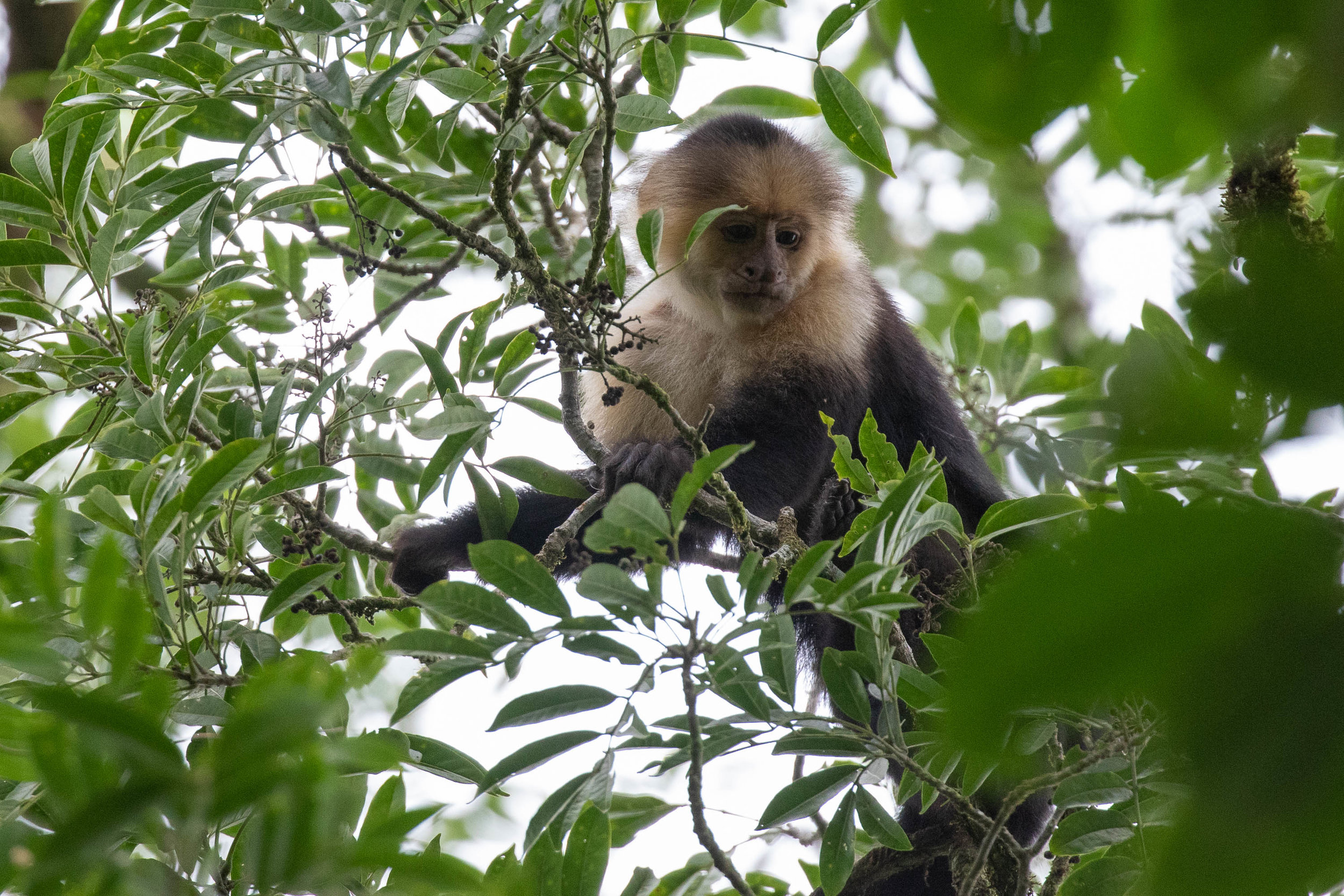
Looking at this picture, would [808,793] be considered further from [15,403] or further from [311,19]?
[15,403]

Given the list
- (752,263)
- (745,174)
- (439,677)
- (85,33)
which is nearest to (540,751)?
(439,677)

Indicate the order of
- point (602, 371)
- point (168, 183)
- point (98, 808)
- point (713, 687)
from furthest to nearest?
point (168, 183), point (602, 371), point (713, 687), point (98, 808)

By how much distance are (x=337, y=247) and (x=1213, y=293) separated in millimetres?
3003

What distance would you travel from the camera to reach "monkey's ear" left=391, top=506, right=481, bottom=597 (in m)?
2.94

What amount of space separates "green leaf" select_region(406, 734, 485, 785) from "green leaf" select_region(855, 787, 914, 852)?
2.30 ft

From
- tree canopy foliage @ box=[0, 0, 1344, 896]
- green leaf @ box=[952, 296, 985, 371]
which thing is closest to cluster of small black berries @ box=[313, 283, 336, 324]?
tree canopy foliage @ box=[0, 0, 1344, 896]

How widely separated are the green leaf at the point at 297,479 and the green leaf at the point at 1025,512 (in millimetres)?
1278

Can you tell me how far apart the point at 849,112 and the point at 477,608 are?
1247 millimetres

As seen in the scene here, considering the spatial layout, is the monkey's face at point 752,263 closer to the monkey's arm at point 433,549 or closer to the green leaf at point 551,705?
the monkey's arm at point 433,549

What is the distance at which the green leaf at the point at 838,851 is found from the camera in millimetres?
1962

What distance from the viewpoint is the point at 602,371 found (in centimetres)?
211

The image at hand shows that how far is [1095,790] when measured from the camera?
1880mm

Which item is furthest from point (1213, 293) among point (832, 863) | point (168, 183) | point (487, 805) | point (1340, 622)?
point (487, 805)

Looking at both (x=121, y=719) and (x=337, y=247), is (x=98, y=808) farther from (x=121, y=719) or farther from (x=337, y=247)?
(x=337, y=247)
